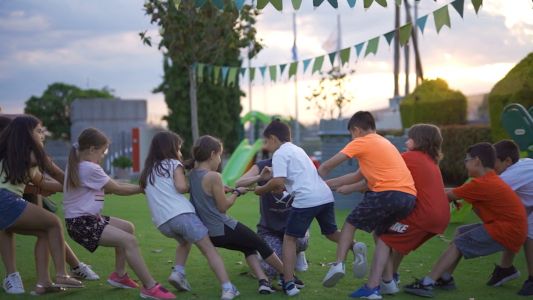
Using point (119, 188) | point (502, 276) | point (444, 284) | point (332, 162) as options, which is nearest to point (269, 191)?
point (332, 162)

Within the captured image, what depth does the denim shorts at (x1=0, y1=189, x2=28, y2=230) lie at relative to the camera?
215 inches

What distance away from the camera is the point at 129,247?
5.44 metres

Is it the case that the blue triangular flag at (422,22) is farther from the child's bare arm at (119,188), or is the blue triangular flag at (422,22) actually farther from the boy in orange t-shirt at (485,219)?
the child's bare arm at (119,188)

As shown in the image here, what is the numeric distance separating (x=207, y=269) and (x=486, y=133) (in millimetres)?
10245

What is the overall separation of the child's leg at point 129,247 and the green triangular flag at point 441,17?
4.24m

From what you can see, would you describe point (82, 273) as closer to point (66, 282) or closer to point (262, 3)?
point (66, 282)

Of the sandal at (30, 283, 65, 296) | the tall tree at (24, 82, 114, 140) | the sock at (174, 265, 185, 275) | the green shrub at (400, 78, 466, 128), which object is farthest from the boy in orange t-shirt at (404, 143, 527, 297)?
the tall tree at (24, 82, 114, 140)

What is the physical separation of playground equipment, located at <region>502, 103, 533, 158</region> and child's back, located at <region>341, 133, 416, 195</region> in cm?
337

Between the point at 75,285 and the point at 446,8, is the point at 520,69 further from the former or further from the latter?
the point at 75,285

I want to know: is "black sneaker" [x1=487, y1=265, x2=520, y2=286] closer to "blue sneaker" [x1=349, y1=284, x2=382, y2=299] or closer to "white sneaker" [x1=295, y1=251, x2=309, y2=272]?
"blue sneaker" [x1=349, y1=284, x2=382, y2=299]

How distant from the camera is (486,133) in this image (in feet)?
50.1

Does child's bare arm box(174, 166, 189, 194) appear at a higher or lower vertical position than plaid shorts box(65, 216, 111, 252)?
higher

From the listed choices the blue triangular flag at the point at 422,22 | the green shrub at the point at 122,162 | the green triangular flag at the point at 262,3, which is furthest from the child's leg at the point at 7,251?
the green shrub at the point at 122,162

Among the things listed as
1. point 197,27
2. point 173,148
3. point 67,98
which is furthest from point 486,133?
point 67,98
